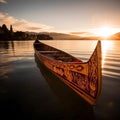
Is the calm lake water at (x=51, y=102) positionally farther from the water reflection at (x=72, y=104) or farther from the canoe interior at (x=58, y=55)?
the canoe interior at (x=58, y=55)

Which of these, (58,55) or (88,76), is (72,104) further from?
(58,55)

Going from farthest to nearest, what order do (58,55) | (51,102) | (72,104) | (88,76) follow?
(58,55) → (51,102) → (72,104) → (88,76)

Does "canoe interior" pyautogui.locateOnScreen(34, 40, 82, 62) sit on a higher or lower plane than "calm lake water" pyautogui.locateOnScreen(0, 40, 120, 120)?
higher

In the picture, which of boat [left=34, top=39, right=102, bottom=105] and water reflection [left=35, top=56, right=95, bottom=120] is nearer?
boat [left=34, top=39, right=102, bottom=105]

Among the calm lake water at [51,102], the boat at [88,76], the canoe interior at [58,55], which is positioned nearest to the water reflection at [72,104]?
the calm lake water at [51,102]

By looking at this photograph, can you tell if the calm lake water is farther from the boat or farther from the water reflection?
the boat

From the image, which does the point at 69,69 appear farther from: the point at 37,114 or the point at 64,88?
the point at 37,114

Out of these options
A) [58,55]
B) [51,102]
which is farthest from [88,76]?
[58,55]

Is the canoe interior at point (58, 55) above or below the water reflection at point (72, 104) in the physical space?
above

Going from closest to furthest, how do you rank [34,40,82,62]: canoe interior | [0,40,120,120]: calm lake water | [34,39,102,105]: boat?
[34,39,102,105]: boat, [0,40,120,120]: calm lake water, [34,40,82,62]: canoe interior

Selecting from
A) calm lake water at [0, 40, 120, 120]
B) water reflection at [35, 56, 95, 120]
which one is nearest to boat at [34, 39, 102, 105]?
water reflection at [35, 56, 95, 120]

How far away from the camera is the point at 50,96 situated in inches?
303

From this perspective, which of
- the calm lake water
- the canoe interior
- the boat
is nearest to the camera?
the boat

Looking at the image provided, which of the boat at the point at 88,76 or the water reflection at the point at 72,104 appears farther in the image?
the water reflection at the point at 72,104
